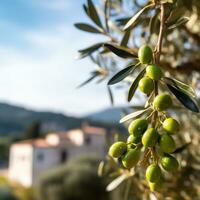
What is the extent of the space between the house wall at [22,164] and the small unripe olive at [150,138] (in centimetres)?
2165

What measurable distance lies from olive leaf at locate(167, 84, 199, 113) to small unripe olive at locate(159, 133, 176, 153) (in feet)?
0.16

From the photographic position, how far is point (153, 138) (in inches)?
17.0

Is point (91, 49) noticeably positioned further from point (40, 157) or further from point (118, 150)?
point (40, 157)

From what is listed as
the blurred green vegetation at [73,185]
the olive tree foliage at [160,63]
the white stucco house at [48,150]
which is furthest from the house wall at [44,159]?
the olive tree foliage at [160,63]

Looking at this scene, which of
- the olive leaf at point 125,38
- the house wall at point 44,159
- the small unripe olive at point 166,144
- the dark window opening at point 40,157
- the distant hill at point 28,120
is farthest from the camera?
the distant hill at point 28,120

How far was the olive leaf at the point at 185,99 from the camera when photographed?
46 cm

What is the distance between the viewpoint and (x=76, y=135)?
2539 centimetres

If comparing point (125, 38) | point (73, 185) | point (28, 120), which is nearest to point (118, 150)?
point (125, 38)

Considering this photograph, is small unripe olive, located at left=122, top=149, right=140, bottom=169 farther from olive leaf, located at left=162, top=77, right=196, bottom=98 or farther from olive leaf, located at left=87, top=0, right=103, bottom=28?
olive leaf, located at left=87, top=0, right=103, bottom=28

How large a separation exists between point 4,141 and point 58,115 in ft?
83.1

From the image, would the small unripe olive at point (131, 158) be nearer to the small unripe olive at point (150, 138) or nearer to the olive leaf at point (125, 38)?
the small unripe olive at point (150, 138)

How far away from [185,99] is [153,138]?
0.07 meters

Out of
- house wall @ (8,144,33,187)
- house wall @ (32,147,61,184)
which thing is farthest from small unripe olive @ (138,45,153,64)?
house wall @ (32,147,61,184)

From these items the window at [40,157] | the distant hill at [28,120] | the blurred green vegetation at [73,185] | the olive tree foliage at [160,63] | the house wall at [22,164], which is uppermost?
the olive tree foliage at [160,63]
